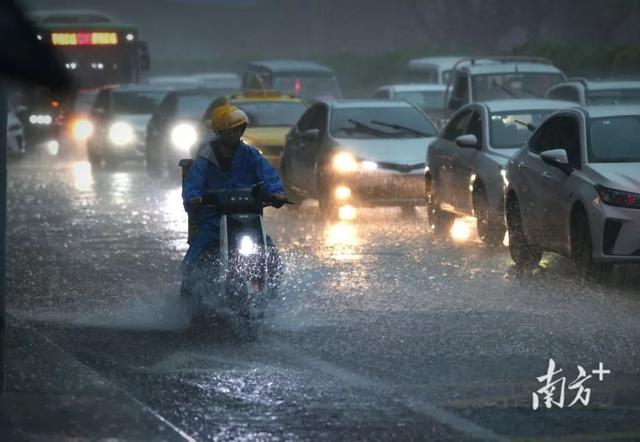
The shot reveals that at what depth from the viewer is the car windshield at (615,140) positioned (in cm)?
1362

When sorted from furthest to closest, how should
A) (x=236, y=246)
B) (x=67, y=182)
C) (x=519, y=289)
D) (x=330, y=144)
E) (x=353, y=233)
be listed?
(x=67, y=182)
(x=330, y=144)
(x=353, y=233)
(x=519, y=289)
(x=236, y=246)

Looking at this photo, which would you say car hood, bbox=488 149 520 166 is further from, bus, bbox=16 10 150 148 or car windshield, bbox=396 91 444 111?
bus, bbox=16 10 150 148

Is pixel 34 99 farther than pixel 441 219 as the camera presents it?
Yes

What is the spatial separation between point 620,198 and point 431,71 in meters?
28.1

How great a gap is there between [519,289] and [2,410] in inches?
237

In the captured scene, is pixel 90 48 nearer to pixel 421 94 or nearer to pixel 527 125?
pixel 421 94

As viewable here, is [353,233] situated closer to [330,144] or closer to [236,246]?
[330,144]

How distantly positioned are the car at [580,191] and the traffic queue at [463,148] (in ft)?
0.04

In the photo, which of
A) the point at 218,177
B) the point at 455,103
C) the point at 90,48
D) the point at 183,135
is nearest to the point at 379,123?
the point at 455,103

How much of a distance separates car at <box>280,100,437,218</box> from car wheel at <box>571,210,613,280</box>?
6858 millimetres

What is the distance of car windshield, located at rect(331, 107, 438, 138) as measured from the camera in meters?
21.1

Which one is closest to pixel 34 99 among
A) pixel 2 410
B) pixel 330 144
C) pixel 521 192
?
pixel 330 144

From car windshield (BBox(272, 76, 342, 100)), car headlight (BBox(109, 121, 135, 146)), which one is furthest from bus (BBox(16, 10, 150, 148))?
car headlight (BBox(109, 121, 135, 146))

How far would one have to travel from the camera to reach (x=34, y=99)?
45.8 meters
